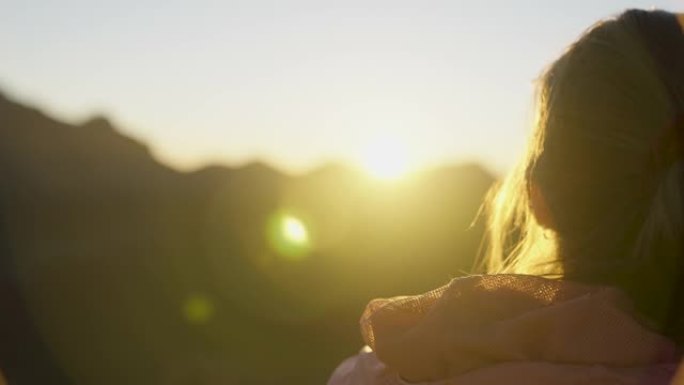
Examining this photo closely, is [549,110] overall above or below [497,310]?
above

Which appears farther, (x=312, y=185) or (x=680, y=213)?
(x=312, y=185)

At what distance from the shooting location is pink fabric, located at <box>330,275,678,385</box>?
1.44 m

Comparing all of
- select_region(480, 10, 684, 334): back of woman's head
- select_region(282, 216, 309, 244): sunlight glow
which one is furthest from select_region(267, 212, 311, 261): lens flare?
select_region(480, 10, 684, 334): back of woman's head

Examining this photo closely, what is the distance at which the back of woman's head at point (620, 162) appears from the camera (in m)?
1.59

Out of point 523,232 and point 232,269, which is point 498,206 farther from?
point 232,269

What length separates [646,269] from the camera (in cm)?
160

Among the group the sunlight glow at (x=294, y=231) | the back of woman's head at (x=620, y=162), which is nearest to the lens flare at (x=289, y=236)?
the sunlight glow at (x=294, y=231)

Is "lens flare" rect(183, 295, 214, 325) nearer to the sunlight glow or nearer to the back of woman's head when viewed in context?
the sunlight glow

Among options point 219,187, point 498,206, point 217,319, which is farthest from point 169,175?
point 498,206

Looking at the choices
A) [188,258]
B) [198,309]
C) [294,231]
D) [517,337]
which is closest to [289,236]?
[294,231]

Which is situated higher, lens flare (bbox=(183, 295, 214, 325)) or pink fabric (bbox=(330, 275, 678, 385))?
pink fabric (bbox=(330, 275, 678, 385))

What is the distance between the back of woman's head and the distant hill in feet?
27.6

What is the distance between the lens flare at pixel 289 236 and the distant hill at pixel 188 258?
0.21ft

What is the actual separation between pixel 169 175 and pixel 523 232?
42.6ft
